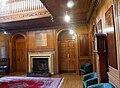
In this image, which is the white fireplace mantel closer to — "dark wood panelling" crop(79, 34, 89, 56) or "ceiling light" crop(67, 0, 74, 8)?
"dark wood panelling" crop(79, 34, 89, 56)

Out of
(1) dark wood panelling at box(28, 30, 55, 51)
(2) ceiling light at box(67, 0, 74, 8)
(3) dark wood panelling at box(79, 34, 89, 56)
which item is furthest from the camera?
(1) dark wood panelling at box(28, 30, 55, 51)

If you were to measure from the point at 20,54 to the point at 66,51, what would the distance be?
329 centimetres

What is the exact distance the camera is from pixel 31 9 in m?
6.25

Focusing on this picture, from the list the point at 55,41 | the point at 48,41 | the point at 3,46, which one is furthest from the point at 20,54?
the point at 55,41

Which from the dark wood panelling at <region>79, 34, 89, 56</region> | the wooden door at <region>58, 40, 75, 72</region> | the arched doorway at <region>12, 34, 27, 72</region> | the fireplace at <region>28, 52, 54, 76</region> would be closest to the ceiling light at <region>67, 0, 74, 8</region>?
the dark wood panelling at <region>79, 34, 89, 56</region>

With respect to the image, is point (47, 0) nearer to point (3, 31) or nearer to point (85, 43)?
point (85, 43)

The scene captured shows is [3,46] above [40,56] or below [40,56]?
above

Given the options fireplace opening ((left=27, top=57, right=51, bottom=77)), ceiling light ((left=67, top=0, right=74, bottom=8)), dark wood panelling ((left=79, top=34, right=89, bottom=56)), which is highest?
ceiling light ((left=67, top=0, right=74, bottom=8))

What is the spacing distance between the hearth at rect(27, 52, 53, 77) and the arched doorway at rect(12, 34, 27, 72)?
3.57 ft

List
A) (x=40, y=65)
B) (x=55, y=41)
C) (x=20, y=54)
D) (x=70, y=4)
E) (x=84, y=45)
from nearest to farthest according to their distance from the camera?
1. (x=70, y=4)
2. (x=84, y=45)
3. (x=55, y=41)
4. (x=40, y=65)
5. (x=20, y=54)

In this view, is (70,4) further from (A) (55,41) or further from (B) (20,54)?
(B) (20,54)

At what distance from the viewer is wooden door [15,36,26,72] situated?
9070 millimetres

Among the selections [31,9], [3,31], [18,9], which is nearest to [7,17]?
[18,9]

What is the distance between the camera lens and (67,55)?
824cm
